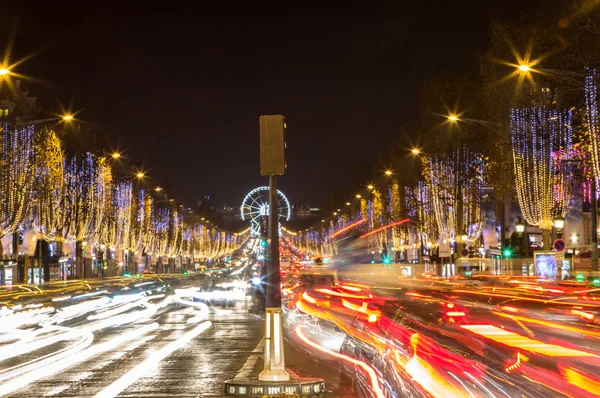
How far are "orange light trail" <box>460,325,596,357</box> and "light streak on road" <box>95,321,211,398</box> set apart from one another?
6551 millimetres

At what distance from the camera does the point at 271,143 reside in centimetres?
1390

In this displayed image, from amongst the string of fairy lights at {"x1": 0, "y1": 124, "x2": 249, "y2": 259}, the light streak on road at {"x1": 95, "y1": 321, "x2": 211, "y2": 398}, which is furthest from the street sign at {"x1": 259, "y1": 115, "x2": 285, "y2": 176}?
the string of fairy lights at {"x1": 0, "y1": 124, "x2": 249, "y2": 259}

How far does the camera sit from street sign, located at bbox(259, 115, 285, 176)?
13.8m

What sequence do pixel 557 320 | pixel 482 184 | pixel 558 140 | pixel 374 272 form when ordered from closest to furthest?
pixel 557 320, pixel 558 140, pixel 374 272, pixel 482 184

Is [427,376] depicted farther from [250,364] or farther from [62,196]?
[62,196]

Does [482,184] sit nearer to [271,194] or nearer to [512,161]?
[512,161]

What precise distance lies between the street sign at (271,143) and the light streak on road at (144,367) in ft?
14.0

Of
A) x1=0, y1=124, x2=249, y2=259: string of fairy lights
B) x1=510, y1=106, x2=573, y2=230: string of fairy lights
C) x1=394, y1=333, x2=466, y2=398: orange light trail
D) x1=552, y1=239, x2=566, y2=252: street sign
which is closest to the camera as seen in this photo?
x1=394, y1=333, x2=466, y2=398: orange light trail

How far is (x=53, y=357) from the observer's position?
19031 millimetres

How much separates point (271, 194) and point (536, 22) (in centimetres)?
2680

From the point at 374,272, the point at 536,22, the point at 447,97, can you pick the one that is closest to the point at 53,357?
the point at 536,22

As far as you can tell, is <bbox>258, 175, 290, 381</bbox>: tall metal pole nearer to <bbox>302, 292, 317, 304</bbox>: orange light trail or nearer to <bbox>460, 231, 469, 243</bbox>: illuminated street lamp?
<bbox>302, 292, 317, 304</bbox>: orange light trail

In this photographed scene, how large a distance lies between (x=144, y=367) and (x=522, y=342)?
7489 millimetres

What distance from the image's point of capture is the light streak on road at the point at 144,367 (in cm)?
1356
